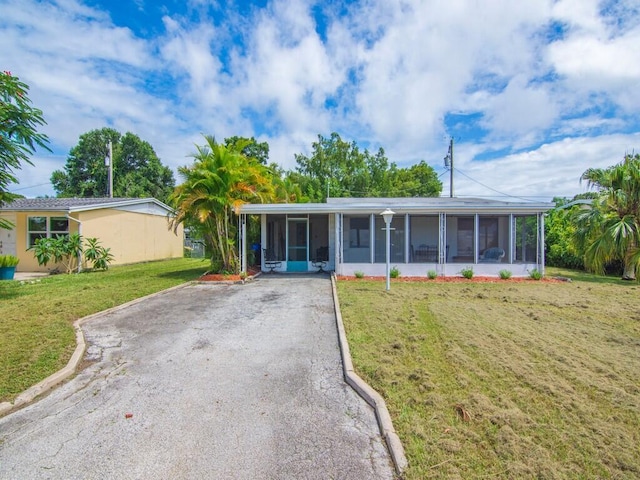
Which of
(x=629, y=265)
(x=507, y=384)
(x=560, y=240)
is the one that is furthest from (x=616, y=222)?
(x=507, y=384)

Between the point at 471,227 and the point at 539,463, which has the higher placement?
the point at 471,227

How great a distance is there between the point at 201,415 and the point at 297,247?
11.2 meters

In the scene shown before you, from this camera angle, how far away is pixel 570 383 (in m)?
3.86

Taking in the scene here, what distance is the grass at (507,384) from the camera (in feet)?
8.54

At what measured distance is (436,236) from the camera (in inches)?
522

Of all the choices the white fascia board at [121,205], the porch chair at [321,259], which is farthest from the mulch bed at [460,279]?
the white fascia board at [121,205]

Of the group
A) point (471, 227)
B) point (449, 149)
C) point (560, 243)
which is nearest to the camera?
point (471, 227)

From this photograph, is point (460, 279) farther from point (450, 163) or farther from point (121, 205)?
point (450, 163)

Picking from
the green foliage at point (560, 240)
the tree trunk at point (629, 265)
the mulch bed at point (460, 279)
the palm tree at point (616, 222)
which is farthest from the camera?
the green foliage at point (560, 240)

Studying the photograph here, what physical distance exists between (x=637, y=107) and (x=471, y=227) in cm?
1134

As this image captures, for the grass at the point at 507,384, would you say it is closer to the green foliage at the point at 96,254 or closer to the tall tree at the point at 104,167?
the green foliage at the point at 96,254

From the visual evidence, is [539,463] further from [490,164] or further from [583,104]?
[490,164]

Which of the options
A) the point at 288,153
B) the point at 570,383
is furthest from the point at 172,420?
the point at 288,153

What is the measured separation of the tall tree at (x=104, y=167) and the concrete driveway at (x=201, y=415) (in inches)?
1338
